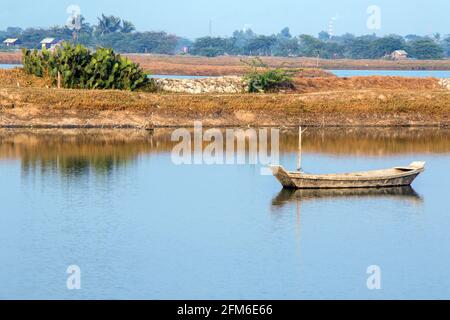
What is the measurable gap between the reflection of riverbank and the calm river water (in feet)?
0.25

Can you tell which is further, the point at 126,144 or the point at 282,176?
the point at 126,144

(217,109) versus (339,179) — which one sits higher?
(217,109)

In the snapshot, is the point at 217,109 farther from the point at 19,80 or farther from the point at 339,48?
the point at 339,48

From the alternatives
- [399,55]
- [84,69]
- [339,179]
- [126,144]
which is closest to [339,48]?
[399,55]

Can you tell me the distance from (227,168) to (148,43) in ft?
503

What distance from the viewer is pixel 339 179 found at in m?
35.5

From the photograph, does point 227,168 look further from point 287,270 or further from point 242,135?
point 287,270

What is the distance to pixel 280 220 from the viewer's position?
31.1 m

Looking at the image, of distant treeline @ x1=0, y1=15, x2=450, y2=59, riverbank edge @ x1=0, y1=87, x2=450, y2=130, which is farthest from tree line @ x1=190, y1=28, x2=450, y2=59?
riverbank edge @ x1=0, y1=87, x2=450, y2=130

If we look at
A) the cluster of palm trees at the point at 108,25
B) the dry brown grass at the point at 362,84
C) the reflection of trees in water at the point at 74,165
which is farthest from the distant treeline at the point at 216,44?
the reflection of trees in water at the point at 74,165

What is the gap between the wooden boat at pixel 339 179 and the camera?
116 ft

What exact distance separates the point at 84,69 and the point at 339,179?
90.9 ft

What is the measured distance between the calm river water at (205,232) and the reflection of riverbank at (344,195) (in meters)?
0.07
